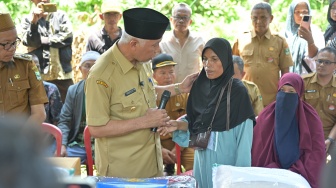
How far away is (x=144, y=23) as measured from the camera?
106 inches

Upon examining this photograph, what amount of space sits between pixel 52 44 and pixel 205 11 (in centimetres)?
412

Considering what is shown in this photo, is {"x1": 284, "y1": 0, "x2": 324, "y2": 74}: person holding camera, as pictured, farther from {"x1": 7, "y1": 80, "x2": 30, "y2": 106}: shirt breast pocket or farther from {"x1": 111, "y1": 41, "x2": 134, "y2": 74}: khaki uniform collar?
{"x1": 7, "y1": 80, "x2": 30, "y2": 106}: shirt breast pocket

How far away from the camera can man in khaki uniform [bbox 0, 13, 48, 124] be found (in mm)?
2852

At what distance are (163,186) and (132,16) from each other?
997 mm

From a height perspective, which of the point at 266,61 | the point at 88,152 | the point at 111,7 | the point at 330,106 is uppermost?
the point at 111,7

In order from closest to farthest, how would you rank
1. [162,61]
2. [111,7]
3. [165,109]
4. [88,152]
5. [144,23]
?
1. [144,23]
2. [165,109]
3. [88,152]
4. [162,61]
5. [111,7]

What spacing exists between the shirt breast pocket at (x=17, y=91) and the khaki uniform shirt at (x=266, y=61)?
2784 mm

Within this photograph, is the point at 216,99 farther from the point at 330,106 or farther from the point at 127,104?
the point at 330,106

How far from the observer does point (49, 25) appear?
552 cm

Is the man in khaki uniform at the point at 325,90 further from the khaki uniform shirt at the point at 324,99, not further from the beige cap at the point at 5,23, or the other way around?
the beige cap at the point at 5,23

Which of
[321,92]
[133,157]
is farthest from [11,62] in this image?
[321,92]

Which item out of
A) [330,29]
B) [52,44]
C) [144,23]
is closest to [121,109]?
[144,23]

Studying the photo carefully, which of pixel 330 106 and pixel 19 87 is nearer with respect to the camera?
pixel 19 87

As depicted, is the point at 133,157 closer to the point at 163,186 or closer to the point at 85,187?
the point at 163,186
